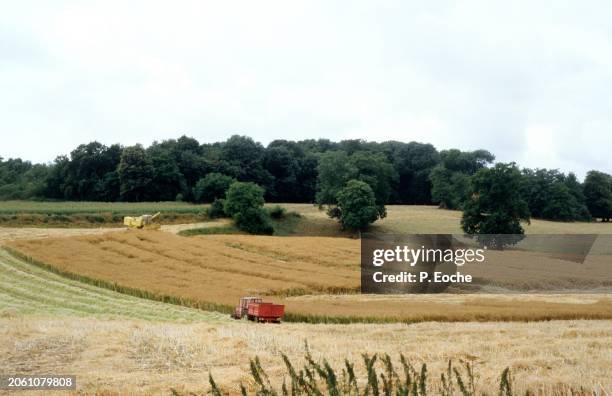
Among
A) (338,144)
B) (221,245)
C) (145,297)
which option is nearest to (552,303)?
(145,297)

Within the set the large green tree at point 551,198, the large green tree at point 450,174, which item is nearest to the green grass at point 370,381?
the large green tree at point 551,198

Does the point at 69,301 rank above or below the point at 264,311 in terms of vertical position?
below

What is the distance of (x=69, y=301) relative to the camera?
28.9m

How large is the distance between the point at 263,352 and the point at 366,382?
4.12 meters

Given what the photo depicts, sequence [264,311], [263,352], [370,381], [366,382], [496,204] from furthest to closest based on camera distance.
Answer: [496,204] → [264,311] → [263,352] → [366,382] → [370,381]

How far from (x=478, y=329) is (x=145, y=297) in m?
18.2

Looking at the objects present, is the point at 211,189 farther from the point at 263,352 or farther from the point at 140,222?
the point at 263,352

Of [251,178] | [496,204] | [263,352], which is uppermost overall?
[251,178]

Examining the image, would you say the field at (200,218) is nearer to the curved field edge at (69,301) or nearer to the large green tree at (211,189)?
the large green tree at (211,189)

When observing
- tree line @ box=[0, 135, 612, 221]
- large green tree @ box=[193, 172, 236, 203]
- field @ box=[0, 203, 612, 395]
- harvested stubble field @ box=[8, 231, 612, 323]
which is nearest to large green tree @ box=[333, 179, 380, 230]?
tree line @ box=[0, 135, 612, 221]

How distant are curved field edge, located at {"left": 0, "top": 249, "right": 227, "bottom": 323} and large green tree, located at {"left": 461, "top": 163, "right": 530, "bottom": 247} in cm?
4267

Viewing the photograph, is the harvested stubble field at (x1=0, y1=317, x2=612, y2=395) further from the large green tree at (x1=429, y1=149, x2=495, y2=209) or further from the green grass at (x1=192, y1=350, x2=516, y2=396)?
the large green tree at (x1=429, y1=149, x2=495, y2=209)

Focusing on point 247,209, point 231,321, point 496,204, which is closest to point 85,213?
point 247,209

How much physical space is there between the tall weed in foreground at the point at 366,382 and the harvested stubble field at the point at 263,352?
319 mm
